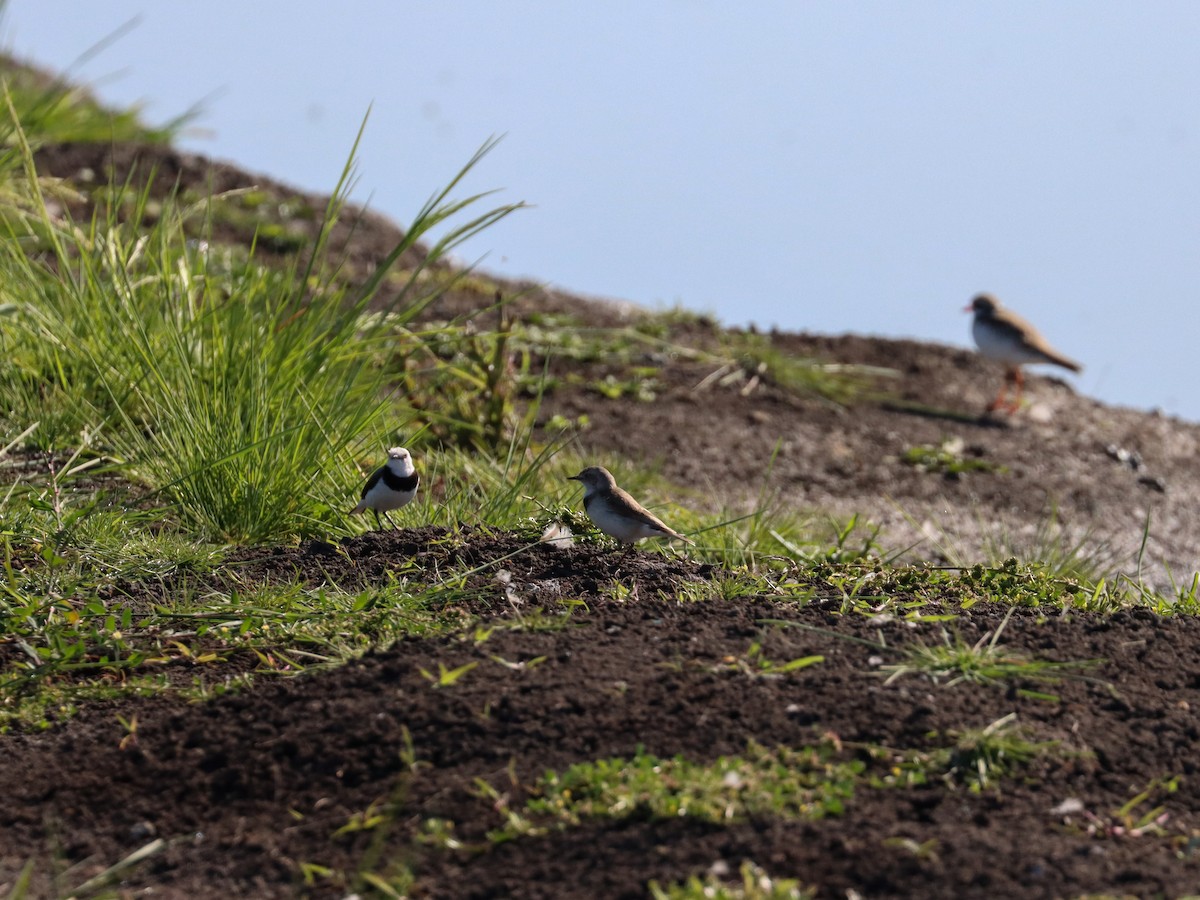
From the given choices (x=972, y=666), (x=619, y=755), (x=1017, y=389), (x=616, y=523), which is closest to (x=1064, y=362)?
(x=1017, y=389)

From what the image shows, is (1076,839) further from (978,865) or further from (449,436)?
(449,436)

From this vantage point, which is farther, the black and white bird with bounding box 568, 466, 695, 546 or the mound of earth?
the black and white bird with bounding box 568, 466, 695, 546

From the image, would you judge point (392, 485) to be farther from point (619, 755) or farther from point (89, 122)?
point (89, 122)

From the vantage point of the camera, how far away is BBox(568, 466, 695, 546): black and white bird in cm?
512

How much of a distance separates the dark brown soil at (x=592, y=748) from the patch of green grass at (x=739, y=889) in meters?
0.06

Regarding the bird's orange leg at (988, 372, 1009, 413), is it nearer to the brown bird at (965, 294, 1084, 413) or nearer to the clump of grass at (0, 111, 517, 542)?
the brown bird at (965, 294, 1084, 413)

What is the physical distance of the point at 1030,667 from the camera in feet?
12.9

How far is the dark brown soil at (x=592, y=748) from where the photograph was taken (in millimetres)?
3174

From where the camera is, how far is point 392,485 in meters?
5.29

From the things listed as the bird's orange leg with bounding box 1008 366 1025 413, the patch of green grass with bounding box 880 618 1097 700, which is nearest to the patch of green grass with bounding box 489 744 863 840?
the patch of green grass with bounding box 880 618 1097 700

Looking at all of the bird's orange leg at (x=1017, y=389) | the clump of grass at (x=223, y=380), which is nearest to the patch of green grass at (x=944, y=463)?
the bird's orange leg at (x=1017, y=389)

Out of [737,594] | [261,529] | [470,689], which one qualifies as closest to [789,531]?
[737,594]

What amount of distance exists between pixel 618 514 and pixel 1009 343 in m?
8.02

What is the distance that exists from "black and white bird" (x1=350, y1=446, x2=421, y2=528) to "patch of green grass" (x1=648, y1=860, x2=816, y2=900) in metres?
2.56
